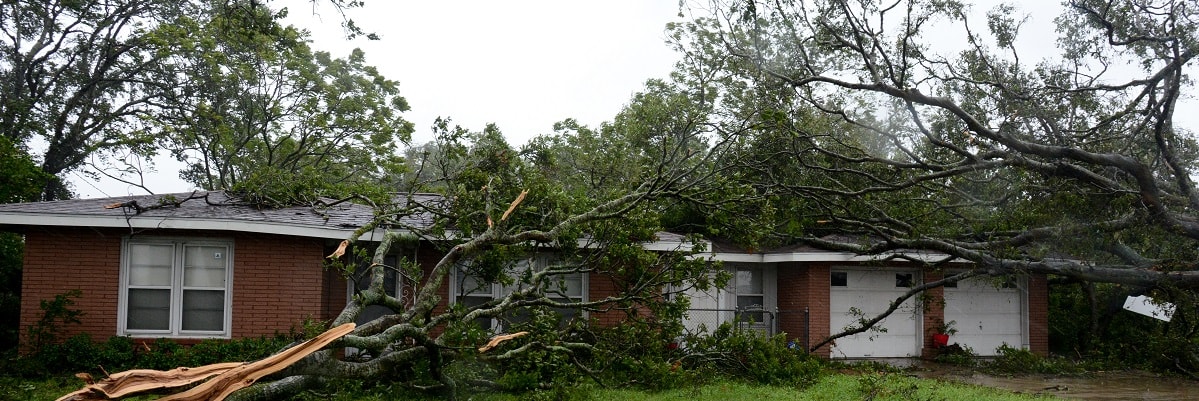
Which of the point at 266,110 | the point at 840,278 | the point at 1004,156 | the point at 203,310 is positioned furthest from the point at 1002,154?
the point at 266,110

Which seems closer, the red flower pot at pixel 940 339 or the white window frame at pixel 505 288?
the white window frame at pixel 505 288

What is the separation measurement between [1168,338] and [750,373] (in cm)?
774

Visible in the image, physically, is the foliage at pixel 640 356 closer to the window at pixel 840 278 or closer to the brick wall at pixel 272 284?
the brick wall at pixel 272 284

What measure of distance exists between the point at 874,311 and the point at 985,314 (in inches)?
99.7

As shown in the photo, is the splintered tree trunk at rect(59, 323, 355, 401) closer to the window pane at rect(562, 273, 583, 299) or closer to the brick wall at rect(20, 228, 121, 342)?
the brick wall at rect(20, 228, 121, 342)

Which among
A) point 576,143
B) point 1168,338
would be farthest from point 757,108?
point 576,143

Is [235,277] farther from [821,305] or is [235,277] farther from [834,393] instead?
[821,305]

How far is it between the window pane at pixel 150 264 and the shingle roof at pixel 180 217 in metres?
0.58

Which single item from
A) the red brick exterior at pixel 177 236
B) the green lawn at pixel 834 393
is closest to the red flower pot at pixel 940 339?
the green lawn at pixel 834 393

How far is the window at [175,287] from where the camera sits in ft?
42.5

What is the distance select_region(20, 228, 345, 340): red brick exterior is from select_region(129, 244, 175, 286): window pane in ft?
0.59

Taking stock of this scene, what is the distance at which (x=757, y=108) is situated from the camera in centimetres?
1428

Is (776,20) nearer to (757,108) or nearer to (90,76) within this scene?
(757,108)

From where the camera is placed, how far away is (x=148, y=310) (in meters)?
13.0
